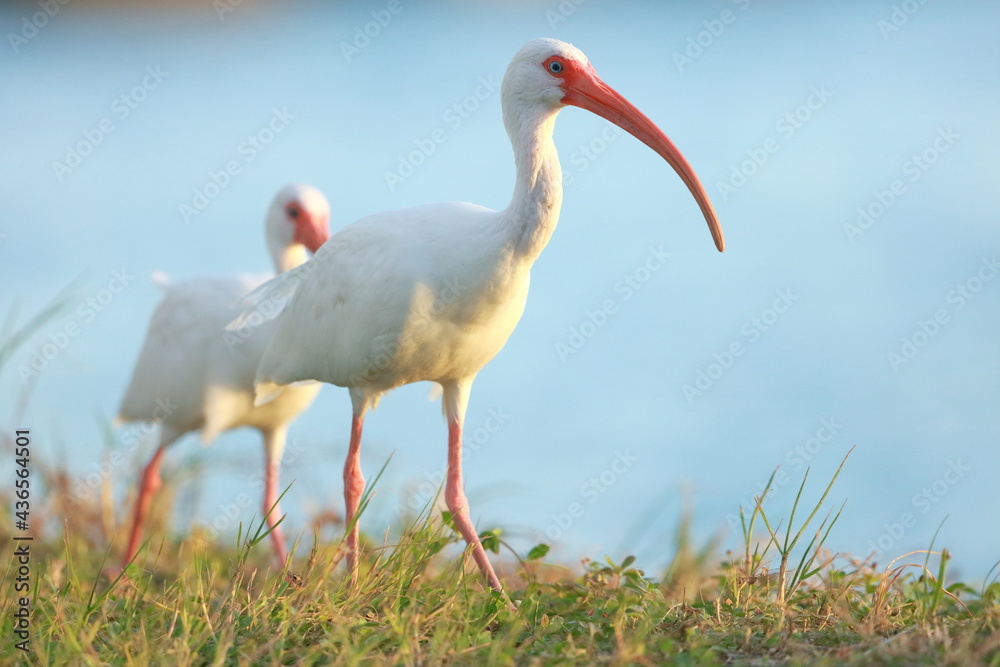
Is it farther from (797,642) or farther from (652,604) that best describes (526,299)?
(797,642)

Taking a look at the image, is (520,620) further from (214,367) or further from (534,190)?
(214,367)

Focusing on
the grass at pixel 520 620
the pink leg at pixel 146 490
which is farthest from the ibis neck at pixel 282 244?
the grass at pixel 520 620

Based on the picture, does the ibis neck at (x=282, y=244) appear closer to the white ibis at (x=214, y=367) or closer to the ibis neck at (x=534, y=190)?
the white ibis at (x=214, y=367)

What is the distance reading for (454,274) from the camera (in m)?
4.41

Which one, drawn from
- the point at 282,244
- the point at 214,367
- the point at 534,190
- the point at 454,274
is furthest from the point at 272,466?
the point at 534,190

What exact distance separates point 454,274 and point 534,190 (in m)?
0.52

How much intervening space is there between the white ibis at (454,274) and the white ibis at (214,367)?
1544 mm

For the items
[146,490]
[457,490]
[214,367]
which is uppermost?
[214,367]

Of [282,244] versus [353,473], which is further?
[282,244]

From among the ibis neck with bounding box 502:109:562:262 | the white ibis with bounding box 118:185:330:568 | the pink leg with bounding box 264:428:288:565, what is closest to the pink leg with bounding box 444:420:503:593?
the ibis neck with bounding box 502:109:562:262

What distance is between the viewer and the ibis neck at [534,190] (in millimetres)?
4258

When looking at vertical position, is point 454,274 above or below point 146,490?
above

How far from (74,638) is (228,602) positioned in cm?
59

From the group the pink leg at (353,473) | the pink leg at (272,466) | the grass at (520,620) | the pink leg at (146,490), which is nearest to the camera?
the grass at (520,620)
